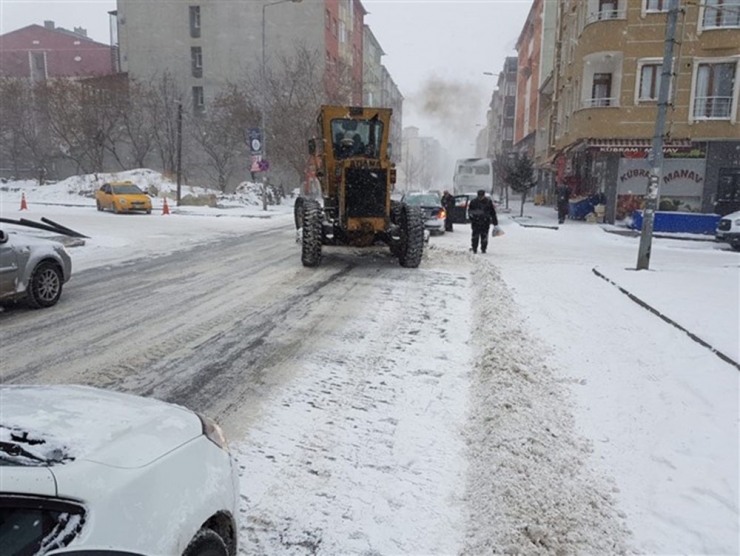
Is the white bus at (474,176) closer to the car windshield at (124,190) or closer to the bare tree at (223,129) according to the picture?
the car windshield at (124,190)

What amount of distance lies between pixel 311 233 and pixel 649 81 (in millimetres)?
19919

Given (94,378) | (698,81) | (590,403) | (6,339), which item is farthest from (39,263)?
(698,81)

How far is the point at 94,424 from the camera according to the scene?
7.32 feet

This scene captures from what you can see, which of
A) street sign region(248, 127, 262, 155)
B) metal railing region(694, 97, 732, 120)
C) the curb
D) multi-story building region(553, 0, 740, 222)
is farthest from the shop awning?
street sign region(248, 127, 262, 155)

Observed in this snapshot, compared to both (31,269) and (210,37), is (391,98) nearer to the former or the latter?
(210,37)

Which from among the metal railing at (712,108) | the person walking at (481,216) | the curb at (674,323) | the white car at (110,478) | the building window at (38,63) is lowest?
the curb at (674,323)

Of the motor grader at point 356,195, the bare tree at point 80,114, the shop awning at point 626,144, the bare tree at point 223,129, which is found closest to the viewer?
the motor grader at point 356,195

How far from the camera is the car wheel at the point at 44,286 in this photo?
7.79 meters

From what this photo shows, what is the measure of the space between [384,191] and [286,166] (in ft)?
101

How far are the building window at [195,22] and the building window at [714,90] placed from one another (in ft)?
131

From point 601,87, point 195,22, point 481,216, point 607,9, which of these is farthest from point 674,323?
point 195,22

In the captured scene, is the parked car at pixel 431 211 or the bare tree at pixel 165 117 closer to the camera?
the parked car at pixel 431 211

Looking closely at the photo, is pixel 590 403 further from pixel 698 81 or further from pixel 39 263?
pixel 698 81

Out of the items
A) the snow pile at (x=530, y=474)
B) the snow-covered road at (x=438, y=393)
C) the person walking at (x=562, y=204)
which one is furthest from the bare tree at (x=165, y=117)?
the snow pile at (x=530, y=474)
